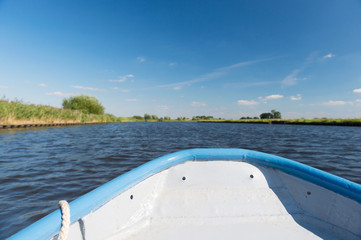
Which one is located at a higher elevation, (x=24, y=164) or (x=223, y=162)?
(x=223, y=162)

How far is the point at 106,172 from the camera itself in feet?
15.9

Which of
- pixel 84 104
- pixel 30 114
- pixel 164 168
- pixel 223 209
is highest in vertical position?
pixel 84 104

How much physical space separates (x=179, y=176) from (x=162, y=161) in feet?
1.19

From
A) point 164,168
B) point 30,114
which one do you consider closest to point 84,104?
point 30,114

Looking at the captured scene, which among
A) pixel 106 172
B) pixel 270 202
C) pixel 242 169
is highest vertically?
pixel 242 169

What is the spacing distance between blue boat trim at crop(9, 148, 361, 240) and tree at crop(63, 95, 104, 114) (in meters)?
49.5

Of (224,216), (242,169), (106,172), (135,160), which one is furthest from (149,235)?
(135,160)

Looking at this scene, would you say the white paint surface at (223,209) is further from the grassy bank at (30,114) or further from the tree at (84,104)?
the tree at (84,104)

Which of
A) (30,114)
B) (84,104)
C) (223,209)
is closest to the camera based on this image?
(223,209)

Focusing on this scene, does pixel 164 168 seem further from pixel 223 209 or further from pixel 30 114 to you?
pixel 30 114

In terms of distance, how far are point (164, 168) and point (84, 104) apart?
52.9 m

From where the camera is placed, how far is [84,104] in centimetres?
4684

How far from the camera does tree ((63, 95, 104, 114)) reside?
45500 mm

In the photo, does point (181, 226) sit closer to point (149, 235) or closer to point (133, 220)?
point (149, 235)
